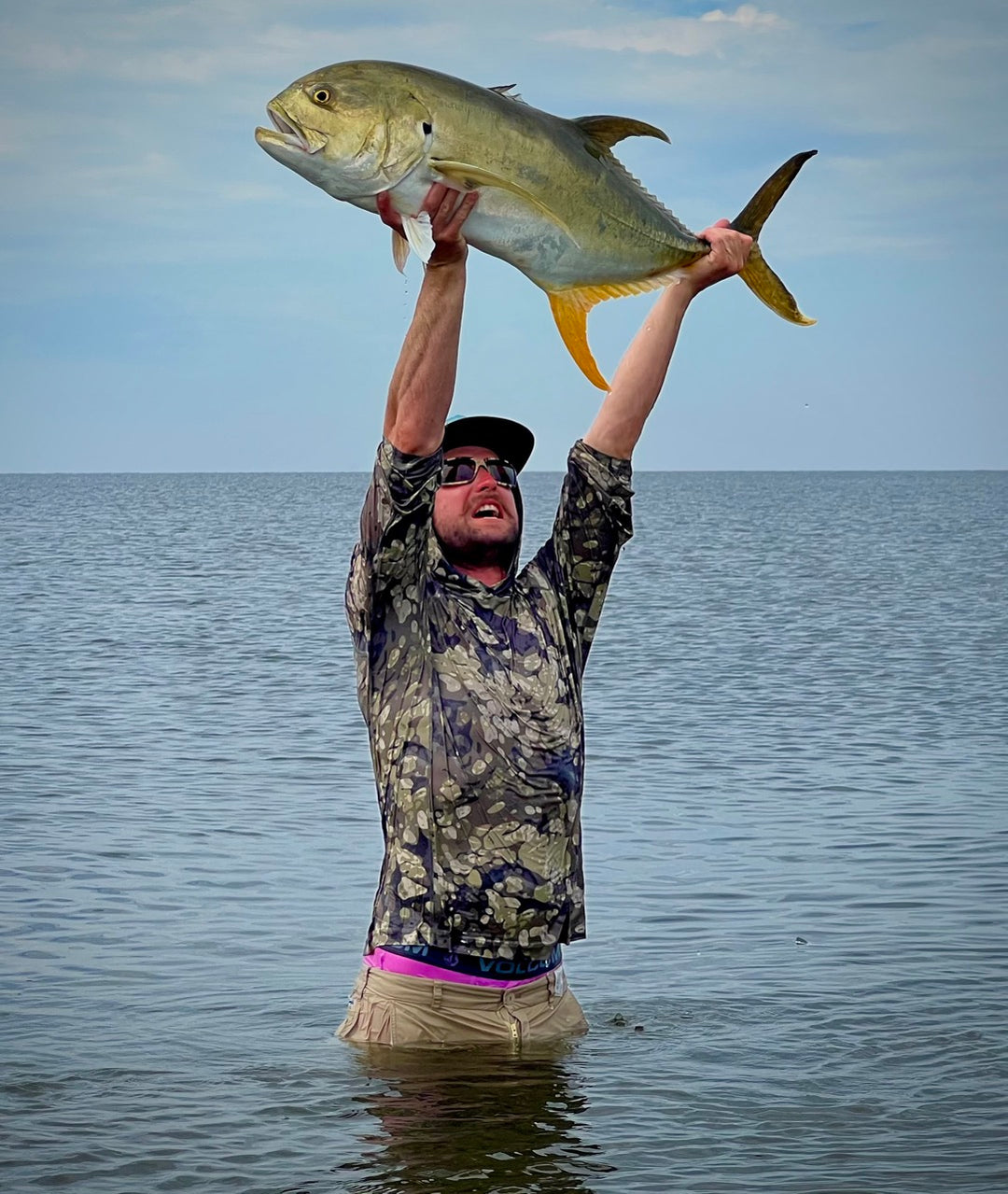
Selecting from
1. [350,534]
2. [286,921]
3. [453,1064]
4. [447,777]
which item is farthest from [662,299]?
[350,534]

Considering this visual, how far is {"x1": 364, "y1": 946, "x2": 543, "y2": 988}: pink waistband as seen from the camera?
5.55 m

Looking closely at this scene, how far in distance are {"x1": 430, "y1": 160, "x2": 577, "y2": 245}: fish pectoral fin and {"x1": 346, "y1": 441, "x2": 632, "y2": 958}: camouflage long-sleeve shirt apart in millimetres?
867

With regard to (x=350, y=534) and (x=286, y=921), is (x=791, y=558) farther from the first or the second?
(x=286, y=921)

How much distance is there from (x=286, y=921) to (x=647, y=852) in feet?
9.02

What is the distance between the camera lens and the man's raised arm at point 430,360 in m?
4.92

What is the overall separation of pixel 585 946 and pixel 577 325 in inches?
195

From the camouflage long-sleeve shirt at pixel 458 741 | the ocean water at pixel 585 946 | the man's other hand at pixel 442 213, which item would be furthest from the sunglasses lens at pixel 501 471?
the ocean water at pixel 585 946

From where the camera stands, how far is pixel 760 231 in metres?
5.48

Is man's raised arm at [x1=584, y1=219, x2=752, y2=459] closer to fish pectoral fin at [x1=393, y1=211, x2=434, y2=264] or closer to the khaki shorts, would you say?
fish pectoral fin at [x1=393, y1=211, x2=434, y2=264]

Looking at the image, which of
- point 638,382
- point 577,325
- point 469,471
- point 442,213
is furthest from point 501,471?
point 442,213

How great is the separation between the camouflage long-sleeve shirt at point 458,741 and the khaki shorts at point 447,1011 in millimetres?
186

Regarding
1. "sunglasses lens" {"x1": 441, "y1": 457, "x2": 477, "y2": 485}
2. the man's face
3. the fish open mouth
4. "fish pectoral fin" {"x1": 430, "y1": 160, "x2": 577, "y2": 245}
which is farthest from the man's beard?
the fish open mouth

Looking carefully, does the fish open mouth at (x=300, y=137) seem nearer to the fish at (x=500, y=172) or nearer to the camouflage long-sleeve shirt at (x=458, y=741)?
the fish at (x=500, y=172)

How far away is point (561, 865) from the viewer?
5484mm
